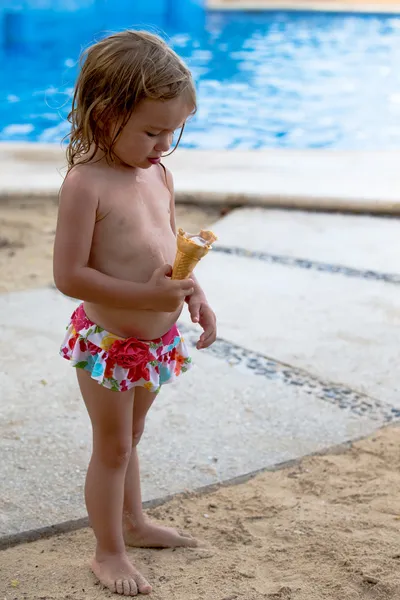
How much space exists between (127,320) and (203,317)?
0.21m

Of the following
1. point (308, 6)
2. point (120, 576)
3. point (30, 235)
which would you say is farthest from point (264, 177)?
point (308, 6)

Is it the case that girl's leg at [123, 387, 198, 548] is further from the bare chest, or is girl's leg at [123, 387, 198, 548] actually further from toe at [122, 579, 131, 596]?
the bare chest

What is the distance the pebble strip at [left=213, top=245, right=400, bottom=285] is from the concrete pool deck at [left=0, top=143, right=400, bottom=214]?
1124 mm

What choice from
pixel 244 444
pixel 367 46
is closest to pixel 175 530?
pixel 244 444

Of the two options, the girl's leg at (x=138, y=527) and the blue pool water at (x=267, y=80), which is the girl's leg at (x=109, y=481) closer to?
the girl's leg at (x=138, y=527)

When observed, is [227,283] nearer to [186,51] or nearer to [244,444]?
→ [244,444]

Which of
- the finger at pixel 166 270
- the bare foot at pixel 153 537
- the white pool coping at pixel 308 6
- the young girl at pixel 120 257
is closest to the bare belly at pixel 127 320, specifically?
the young girl at pixel 120 257

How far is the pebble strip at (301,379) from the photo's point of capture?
3.00 metres

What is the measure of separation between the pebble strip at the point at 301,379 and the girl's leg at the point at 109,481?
3.80 ft

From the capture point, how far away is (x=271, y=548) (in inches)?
87.1

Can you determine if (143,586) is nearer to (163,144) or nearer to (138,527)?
(138,527)

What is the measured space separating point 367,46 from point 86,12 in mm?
6494

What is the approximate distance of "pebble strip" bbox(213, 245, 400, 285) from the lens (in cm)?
442

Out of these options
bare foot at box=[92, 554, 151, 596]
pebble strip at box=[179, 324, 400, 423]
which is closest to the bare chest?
bare foot at box=[92, 554, 151, 596]
